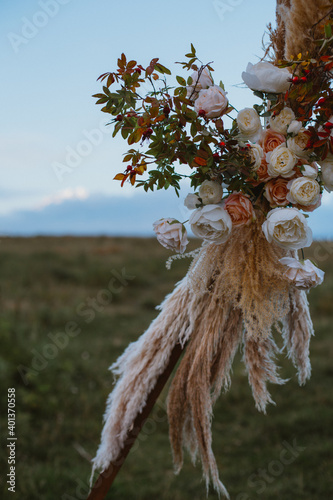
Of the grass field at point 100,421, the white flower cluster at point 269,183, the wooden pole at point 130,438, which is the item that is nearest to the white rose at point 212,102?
the white flower cluster at point 269,183

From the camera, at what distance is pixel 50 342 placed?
6.12 metres

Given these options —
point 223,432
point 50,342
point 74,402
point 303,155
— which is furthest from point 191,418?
point 50,342

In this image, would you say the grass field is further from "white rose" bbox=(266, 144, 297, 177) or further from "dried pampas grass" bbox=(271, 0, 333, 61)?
"dried pampas grass" bbox=(271, 0, 333, 61)

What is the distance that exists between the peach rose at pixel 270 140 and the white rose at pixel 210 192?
199 millimetres

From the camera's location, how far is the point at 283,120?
1558 mm

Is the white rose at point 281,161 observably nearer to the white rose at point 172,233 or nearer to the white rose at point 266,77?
the white rose at point 266,77

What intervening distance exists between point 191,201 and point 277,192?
0.94ft

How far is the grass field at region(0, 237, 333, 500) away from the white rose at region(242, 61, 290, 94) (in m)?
2.96

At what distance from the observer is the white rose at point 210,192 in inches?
61.6

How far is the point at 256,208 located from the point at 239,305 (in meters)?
0.34

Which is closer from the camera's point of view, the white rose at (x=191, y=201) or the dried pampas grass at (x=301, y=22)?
the dried pampas grass at (x=301, y=22)

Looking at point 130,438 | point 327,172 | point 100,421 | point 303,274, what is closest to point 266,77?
point 327,172

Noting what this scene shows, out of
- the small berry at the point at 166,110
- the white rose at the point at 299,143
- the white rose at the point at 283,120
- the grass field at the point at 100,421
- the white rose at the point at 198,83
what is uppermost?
the white rose at the point at 198,83

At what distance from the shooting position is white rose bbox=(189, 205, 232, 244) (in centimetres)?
149
